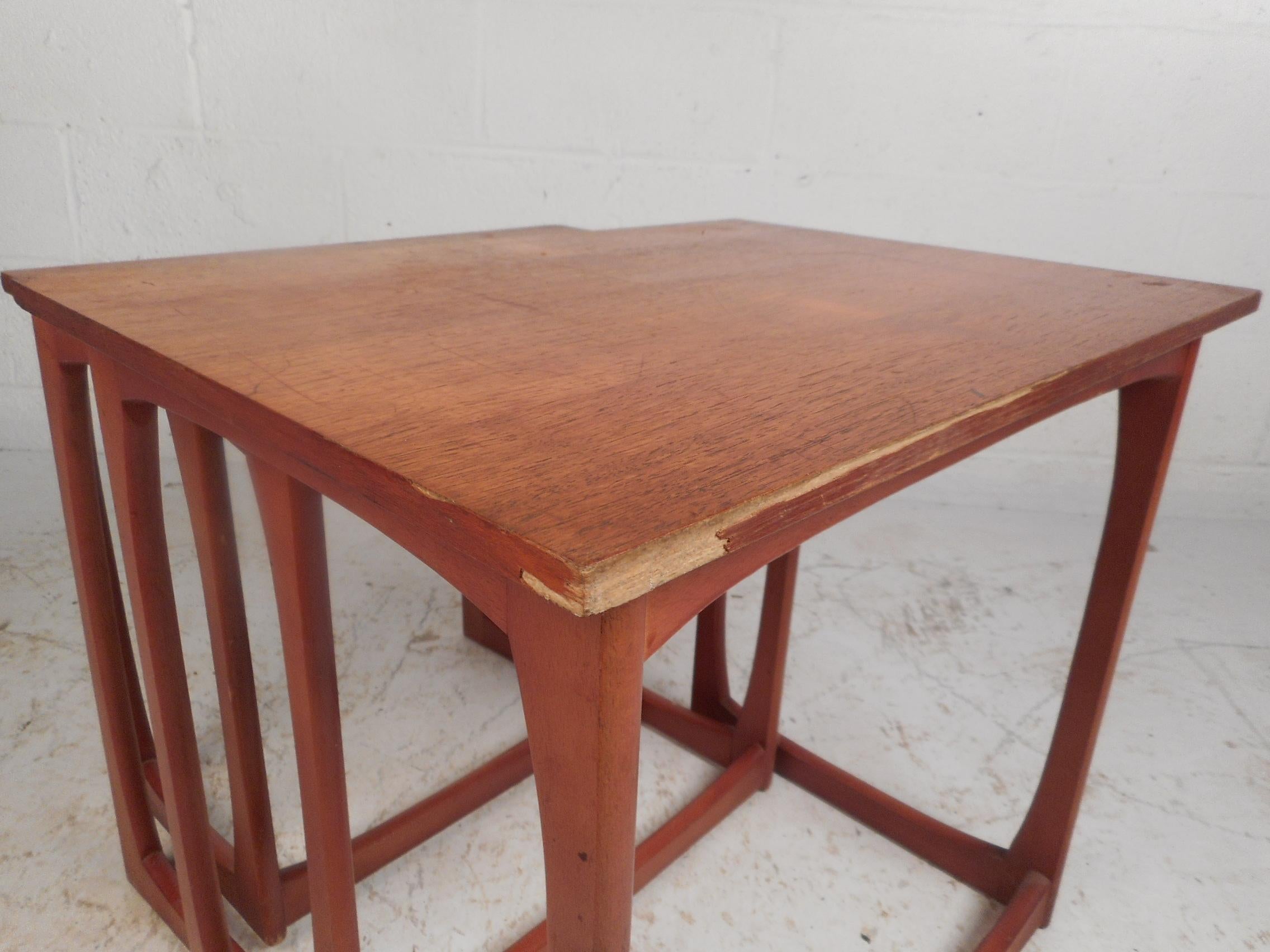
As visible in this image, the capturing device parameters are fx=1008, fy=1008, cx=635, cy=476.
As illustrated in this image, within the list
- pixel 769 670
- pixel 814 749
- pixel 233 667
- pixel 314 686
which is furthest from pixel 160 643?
pixel 814 749

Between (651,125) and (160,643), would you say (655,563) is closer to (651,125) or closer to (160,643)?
(160,643)

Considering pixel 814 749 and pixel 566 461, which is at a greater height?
pixel 566 461

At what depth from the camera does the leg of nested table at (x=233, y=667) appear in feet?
2.81

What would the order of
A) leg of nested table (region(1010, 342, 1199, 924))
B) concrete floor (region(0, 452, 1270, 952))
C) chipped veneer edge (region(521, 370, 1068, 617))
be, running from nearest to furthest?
chipped veneer edge (region(521, 370, 1068, 617)) → leg of nested table (region(1010, 342, 1199, 924)) → concrete floor (region(0, 452, 1270, 952))

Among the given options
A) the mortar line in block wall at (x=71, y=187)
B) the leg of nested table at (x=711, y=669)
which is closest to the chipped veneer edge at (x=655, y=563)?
the leg of nested table at (x=711, y=669)

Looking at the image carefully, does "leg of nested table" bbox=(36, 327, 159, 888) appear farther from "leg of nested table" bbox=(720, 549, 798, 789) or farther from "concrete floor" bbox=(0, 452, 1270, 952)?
"leg of nested table" bbox=(720, 549, 798, 789)

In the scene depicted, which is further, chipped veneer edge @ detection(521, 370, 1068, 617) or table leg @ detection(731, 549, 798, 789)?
table leg @ detection(731, 549, 798, 789)

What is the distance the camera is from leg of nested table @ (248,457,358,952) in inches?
28.0

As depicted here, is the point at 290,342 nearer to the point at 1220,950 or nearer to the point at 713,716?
the point at 713,716

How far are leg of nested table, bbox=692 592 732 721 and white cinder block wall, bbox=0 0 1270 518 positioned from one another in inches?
48.6

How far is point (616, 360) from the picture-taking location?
0.76m

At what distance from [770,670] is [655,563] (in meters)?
0.94

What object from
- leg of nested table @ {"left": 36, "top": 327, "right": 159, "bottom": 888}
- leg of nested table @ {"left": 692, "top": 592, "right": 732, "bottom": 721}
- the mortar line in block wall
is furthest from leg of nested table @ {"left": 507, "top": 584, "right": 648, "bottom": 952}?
the mortar line in block wall

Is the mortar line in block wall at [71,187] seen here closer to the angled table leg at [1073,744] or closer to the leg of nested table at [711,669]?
the leg of nested table at [711,669]
